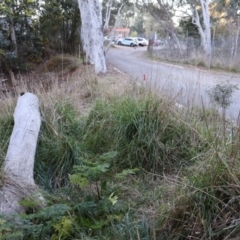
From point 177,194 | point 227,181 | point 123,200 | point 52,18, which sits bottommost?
point 123,200

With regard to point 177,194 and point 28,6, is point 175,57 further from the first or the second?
point 177,194

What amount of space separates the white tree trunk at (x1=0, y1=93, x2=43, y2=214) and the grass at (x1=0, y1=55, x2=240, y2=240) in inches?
7.6

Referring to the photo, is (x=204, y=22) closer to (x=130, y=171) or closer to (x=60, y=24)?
(x=60, y=24)

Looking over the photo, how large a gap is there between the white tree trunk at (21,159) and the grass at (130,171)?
192mm

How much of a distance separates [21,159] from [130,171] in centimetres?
128

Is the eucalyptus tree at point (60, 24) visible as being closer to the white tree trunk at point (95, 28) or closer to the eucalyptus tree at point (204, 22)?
the white tree trunk at point (95, 28)

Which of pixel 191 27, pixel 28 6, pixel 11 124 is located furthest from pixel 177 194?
pixel 191 27

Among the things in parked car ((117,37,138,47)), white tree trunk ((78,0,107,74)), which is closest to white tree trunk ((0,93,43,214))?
white tree trunk ((78,0,107,74))

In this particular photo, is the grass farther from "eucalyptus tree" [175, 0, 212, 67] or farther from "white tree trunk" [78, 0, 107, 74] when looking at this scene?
"eucalyptus tree" [175, 0, 212, 67]

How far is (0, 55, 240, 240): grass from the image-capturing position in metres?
2.59

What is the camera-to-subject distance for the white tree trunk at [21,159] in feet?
9.86

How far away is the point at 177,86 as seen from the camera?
5.67 m

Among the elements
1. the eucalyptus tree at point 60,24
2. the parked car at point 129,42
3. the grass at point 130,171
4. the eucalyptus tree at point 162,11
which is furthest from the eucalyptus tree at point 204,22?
the parked car at point 129,42

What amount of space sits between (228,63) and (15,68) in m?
10.3
